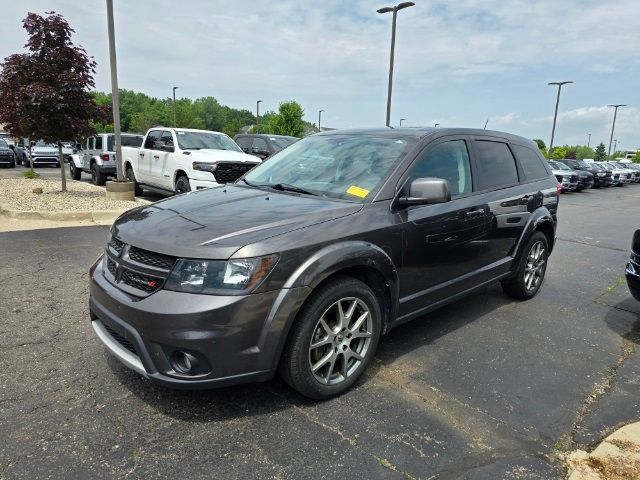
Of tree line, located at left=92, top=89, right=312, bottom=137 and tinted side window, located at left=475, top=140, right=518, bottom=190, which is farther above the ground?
tree line, located at left=92, top=89, right=312, bottom=137

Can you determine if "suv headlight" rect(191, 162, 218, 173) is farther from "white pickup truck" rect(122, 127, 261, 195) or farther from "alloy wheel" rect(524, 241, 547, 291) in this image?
"alloy wheel" rect(524, 241, 547, 291)

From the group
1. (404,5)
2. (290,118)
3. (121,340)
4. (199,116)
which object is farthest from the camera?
(199,116)

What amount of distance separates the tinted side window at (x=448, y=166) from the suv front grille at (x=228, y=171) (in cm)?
628

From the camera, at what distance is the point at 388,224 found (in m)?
3.25

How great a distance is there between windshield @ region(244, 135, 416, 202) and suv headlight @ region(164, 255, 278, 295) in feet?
3.43

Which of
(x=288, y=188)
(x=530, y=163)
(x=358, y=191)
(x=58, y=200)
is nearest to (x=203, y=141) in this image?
(x=58, y=200)

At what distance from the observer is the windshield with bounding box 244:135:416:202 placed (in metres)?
3.47

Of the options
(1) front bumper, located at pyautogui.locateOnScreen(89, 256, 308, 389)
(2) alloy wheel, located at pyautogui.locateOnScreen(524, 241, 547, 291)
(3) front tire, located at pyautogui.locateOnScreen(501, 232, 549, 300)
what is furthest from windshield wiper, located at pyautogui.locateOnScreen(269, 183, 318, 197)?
(2) alloy wheel, located at pyautogui.locateOnScreen(524, 241, 547, 291)

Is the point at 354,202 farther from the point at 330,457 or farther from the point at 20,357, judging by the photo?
the point at 20,357

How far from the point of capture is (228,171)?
9953mm

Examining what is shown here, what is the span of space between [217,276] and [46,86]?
9.72 m

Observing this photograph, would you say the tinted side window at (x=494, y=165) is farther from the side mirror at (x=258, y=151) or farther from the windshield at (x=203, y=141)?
the side mirror at (x=258, y=151)

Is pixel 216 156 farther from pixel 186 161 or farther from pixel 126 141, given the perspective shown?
pixel 126 141

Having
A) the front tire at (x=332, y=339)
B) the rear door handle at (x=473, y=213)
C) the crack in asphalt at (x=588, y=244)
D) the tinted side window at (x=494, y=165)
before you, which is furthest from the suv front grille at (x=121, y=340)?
the crack in asphalt at (x=588, y=244)
